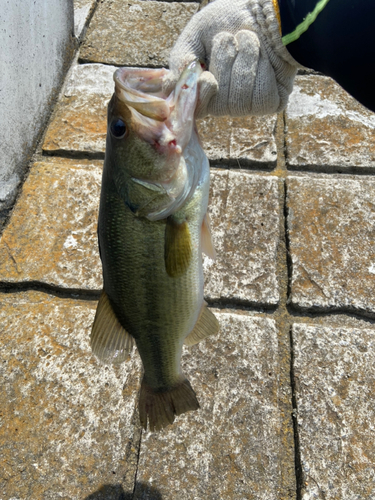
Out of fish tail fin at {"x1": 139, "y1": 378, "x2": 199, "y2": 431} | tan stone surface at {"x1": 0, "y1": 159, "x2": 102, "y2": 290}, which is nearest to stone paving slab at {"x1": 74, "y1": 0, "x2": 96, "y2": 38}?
tan stone surface at {"x1": 0, "y1": 159, "x2": 102, "y2": 290}

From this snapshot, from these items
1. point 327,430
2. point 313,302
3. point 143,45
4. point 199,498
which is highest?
point 143,45

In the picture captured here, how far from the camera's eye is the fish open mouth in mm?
1306

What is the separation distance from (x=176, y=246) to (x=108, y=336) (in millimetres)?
417

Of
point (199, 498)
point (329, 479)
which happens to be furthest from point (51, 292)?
point (329, 479)

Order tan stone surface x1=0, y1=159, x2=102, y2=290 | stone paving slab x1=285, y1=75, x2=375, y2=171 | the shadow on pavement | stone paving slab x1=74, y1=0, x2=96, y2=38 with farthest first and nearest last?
1. stone paving slab x1=74, y1=0, x2=96, y2=38
2. stone paving slab x1=285, y1=75, x2=375, y2=171
3. tan stone surface x1=0, y1=159, x2=102, y2=290
4. the shadow on pavement

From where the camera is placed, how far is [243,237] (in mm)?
2451

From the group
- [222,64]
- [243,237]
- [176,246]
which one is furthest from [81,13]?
[176,246]

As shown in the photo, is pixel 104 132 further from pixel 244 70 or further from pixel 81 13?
pixel 244 70

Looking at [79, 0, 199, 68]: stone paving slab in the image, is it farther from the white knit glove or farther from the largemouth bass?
the largemouth bass

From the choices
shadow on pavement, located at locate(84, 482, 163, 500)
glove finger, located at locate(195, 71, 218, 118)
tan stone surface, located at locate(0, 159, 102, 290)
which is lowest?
shadow on pavement, located at locate(84, 482, 163, 500)

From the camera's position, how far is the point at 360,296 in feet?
7.36

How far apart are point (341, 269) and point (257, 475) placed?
3.63 ft

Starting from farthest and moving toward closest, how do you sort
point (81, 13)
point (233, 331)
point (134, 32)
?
1. point (81, 13)
2. point (134, 32)
3. point (233, 331)

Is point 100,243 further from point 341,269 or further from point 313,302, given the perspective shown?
point 341,269
